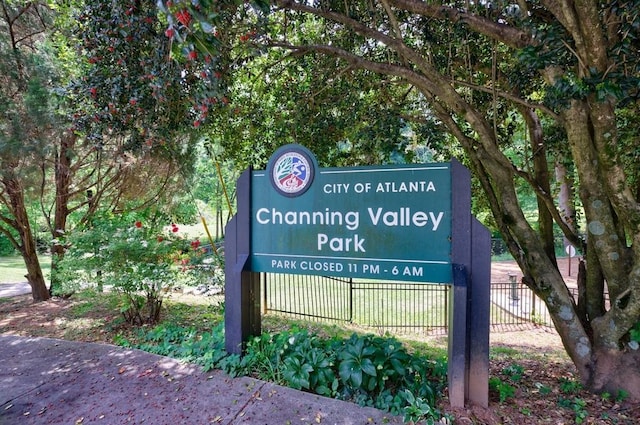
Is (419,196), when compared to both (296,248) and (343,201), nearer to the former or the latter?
(343,201)

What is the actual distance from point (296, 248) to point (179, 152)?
5.20 meters

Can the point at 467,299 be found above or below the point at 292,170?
below

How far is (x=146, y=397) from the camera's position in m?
2.86

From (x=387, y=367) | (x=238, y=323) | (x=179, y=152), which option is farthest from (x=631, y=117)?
(x=179, y=152)

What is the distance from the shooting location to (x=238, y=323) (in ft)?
11.0

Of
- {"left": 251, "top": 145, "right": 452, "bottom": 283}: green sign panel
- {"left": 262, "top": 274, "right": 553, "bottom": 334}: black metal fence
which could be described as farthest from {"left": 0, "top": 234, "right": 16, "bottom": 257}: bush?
{"left": 251, "top": 145, "right": 452, "bottom": 283}: green sign panel

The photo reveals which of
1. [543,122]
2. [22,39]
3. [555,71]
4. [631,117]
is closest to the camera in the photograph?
[555,71]

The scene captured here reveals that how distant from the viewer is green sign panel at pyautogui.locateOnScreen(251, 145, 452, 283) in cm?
279

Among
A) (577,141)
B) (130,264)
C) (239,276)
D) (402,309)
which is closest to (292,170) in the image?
(239,276)

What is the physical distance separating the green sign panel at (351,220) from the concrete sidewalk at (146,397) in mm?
1002

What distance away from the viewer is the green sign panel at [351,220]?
2.79 metres

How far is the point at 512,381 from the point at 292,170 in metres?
2.90

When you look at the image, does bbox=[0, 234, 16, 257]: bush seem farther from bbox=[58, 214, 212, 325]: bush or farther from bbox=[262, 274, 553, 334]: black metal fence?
bbox=[58, 214, 212, 325]: bush

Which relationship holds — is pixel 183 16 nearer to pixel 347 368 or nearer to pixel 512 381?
pixel 347 368
